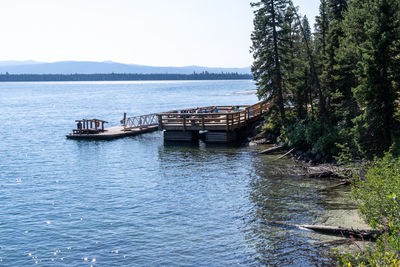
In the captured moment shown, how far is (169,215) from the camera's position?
18469mm

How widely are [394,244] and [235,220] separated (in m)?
9.14

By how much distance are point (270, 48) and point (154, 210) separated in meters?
21.4

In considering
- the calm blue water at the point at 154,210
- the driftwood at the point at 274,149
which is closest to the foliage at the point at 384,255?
the calm blue water at the point at 154,210

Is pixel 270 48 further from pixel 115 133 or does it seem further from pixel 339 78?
pixel 115 133

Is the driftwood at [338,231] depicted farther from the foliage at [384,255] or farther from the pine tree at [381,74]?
the pine tree at [381,74]

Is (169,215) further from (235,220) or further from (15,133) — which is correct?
(15,133)

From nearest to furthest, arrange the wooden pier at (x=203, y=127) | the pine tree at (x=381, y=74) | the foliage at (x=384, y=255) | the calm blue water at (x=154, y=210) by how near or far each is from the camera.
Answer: the foliage at (x=384, y=255), the calm blue water at (x=154, y=210), the pine tree at (x=381, y=74), the wooden pier at (x=203, y=127)

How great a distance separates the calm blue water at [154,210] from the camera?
14.3 metres

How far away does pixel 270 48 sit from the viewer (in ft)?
117

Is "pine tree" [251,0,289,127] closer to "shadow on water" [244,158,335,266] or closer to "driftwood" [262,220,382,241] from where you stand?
"shadow on water" [244,158,335,266]

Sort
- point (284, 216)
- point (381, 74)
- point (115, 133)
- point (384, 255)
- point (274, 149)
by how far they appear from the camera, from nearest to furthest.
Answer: point (384, 255)
point (284, 216)
point (381, 74)
point (274, 149)
point (115, 133)

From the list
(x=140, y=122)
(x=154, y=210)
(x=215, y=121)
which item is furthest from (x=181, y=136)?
(x=154, y=210)

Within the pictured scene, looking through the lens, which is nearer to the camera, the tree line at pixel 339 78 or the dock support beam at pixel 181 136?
the tree line at pixel 339 78

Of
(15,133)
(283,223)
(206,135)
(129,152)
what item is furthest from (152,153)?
(15,133)
